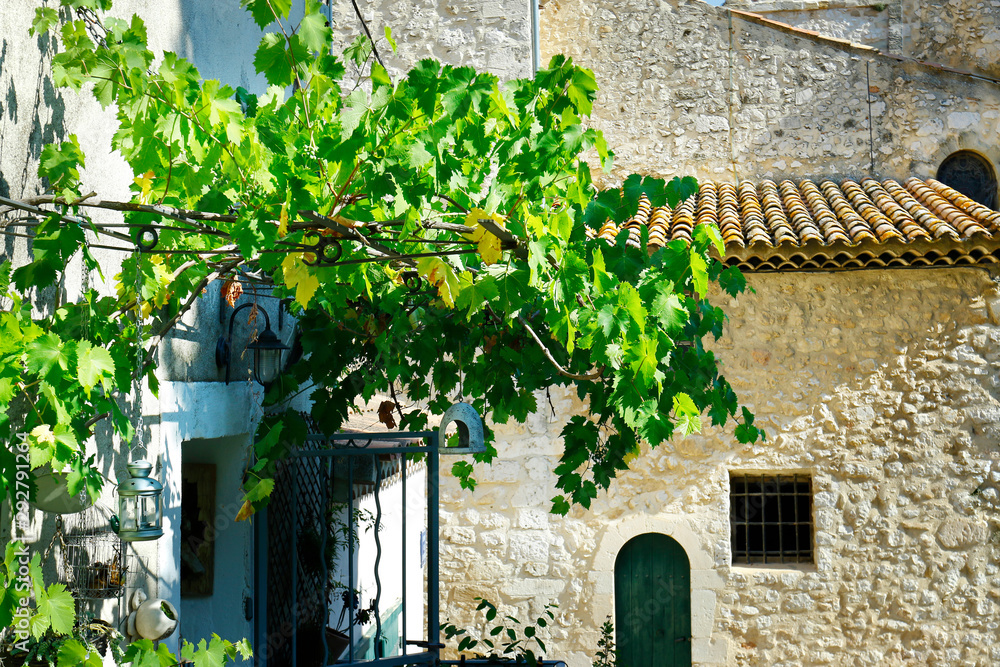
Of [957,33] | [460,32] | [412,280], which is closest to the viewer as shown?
[412,280]

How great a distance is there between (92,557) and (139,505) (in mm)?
276

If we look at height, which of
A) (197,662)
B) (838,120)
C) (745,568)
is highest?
(838,120)

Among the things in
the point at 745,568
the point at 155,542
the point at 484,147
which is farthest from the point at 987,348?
the point at 155,542

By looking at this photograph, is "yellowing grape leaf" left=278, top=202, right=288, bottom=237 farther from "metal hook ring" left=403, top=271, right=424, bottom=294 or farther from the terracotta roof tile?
the terracotta roof tile

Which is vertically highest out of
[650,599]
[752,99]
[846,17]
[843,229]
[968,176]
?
[846,17]

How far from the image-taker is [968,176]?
786 cm

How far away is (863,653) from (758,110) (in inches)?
189

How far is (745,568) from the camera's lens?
6.53m

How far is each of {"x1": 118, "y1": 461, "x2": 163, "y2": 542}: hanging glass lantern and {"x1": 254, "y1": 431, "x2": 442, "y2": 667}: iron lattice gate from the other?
95 centimetres

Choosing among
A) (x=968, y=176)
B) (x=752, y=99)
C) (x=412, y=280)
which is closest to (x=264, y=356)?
(x=412, y=280)

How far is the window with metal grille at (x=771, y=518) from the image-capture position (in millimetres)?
6609

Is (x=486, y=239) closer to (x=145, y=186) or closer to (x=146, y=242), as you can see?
(x=146, y=242)

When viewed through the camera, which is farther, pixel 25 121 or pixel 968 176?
pixel 968 176

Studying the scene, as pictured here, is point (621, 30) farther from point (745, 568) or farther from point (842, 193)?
point (745, 568)
